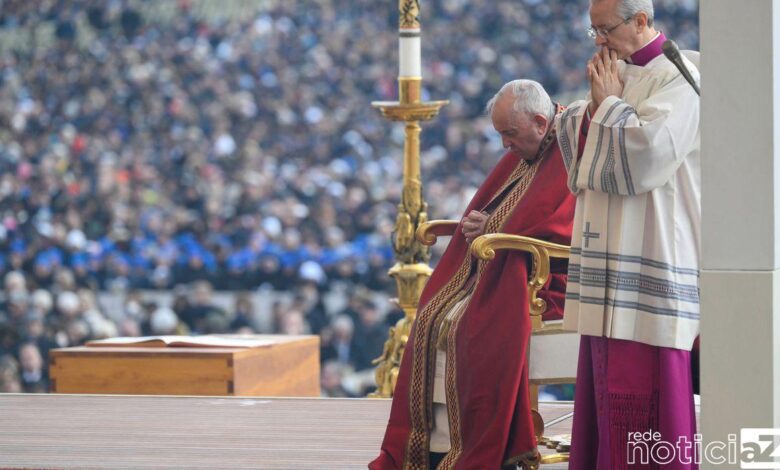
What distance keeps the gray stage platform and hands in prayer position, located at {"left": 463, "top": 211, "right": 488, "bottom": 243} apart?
2.20 feet

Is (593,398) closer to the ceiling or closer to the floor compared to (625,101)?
closer to the floor

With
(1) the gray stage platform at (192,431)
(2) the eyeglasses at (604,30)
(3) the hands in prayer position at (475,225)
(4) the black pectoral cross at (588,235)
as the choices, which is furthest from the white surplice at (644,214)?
(1) the gray stage platform at (192,431)

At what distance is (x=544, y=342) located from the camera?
371 centimetres

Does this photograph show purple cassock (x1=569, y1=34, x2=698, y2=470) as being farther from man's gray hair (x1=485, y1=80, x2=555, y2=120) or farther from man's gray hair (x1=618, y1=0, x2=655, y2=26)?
man's gray hair (x1=485, y1=80, x2=555, y2=120)

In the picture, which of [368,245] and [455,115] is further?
[455,115]

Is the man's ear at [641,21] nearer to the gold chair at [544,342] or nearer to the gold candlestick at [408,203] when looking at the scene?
the gold chair at [544,342]

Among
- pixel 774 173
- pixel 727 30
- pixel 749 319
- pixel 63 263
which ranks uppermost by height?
pixel 727 30

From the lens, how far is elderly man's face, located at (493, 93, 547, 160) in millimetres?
3572

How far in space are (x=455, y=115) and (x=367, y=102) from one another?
0.82 m

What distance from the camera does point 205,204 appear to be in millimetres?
10844

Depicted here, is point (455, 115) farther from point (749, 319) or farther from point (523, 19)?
point (749, 319)

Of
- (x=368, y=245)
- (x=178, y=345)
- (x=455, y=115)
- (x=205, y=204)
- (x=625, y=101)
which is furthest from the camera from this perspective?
(x=455, y=115)

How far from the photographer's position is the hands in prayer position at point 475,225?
146 inches

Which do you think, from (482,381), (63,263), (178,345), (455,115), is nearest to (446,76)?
(455,115)
